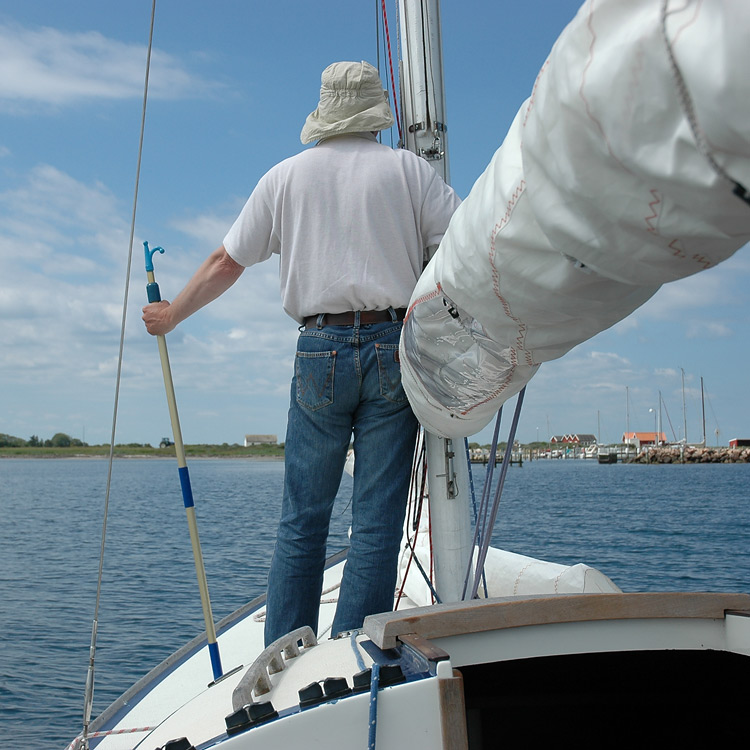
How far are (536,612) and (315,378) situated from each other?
95 cm

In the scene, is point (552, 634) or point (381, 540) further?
point (381, 540)

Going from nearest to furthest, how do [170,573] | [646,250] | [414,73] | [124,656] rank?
[646,250]
[414,73]
[124,656]
[170,573]

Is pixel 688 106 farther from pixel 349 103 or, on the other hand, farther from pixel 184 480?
pixel 184 480

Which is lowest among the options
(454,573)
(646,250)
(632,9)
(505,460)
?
(454,573)

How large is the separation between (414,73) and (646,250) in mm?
1951

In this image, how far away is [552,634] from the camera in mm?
1293

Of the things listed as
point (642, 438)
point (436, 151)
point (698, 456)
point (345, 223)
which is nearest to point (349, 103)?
point (345, 223)

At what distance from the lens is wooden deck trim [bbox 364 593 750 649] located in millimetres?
1225

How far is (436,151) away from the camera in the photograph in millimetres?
2521

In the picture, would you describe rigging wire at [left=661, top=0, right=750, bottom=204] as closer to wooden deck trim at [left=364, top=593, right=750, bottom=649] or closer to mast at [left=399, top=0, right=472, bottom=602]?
wooden deck trim at [left=364, top=593, right=750, bottom=649]

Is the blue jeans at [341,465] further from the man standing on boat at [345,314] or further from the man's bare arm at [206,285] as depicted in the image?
the man's bare arm at [206,285]

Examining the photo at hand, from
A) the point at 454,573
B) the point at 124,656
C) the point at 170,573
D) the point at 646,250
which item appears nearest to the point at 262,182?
the point at 454,573

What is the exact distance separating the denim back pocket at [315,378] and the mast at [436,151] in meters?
0.40

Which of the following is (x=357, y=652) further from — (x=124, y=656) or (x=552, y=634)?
(x=124, y=656)
